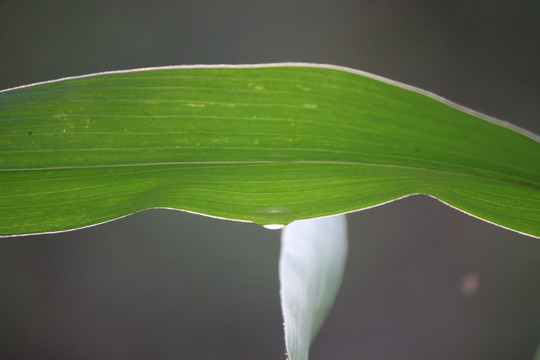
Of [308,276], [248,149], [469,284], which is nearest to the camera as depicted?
[248,149]

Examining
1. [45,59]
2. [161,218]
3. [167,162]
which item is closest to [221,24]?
[45,59]

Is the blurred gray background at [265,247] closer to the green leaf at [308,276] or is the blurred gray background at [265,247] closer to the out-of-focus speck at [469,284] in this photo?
the out-of-focus speck at [469,284]

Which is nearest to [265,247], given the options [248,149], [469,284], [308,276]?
[469,284]

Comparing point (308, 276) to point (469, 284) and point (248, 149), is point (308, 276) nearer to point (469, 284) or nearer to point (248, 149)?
point (248, 149)

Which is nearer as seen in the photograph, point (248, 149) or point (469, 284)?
point (248, 149)

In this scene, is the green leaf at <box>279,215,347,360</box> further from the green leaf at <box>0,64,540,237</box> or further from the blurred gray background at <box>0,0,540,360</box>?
the blurred gray background at <box>0,0,540,360</box>
